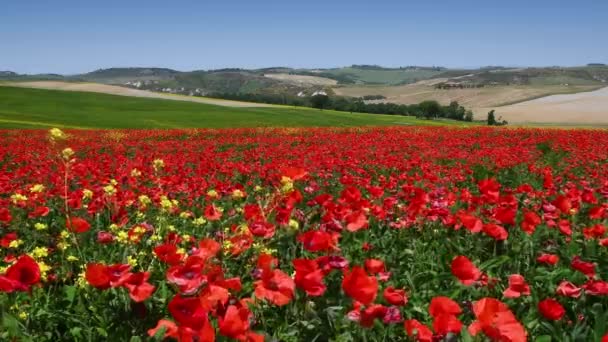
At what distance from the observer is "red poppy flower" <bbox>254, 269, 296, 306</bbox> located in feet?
5.94

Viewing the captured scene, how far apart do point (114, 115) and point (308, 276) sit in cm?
5373

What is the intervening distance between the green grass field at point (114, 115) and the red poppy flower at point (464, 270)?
38.6 meters

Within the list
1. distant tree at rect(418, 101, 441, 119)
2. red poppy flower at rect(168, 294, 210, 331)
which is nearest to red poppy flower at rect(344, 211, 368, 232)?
red poppy flower at rect(168, 294, 210, 331)

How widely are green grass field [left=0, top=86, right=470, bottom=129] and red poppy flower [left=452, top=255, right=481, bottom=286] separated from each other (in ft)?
127

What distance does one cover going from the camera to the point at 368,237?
410cm

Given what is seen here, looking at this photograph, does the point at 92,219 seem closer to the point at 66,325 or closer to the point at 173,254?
the point at 66,325

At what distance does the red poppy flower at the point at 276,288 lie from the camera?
1.81m

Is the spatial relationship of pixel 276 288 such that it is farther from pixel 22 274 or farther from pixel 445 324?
pixel 22 274

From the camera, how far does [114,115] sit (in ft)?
169

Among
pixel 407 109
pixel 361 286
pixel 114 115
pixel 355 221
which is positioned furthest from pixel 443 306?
pixel 407 109

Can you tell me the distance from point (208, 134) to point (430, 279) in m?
24.4

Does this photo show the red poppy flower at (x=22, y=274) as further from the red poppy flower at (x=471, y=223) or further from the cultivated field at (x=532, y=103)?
the cultivated field at (x=532, y=103)

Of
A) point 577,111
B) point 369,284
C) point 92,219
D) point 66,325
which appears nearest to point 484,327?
point 369,284

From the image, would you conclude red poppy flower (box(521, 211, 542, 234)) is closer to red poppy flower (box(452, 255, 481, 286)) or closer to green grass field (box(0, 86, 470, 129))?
red poppy flower (box(452, 255, 481, 286))
